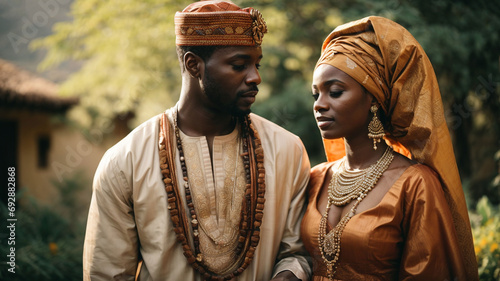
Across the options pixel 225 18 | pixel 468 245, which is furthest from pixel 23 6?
pixel 468 245

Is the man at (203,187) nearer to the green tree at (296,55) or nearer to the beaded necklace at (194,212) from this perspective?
the beaded necklace at (194,212)

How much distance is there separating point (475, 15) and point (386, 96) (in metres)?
3.70

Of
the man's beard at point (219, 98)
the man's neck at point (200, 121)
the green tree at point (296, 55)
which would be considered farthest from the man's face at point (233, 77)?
the green tree at point (296, 55)

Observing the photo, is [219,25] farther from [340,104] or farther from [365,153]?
[365,153]

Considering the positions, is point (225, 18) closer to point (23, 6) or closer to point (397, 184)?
point (397, 184)

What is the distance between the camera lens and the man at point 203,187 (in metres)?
2.81

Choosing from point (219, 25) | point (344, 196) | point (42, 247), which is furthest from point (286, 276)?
point (42, 247)

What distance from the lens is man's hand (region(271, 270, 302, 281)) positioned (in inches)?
111

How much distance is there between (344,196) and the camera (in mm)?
2883

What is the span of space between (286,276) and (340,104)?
3.74 feet

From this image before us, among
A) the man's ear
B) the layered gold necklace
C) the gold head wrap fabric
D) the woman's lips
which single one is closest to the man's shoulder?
the man's ear

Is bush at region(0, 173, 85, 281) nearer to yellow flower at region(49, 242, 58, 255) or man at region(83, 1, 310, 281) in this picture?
yellow flower at region(49, 242, 58, 255)

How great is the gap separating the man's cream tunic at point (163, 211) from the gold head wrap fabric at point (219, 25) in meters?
0.64

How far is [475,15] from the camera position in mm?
5676
